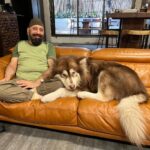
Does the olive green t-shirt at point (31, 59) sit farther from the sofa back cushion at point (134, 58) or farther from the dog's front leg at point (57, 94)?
the sofa back cushion at point (134, 58)

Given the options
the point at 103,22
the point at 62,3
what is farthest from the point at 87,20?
the point at 62,3

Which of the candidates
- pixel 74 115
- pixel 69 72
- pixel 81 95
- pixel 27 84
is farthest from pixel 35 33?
pixel 74 115

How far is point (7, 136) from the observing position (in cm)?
164

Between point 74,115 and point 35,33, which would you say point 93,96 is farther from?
point 35,33

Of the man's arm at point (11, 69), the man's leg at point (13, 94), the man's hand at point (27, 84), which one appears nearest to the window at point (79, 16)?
the man's arm at point (11, 69)

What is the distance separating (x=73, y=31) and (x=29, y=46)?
197 inches

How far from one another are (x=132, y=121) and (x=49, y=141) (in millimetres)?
810

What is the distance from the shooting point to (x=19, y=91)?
1534mm

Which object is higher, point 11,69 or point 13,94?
point 11,69

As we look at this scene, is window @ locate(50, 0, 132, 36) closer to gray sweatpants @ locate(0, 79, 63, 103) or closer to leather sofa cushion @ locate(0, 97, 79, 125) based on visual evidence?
gray sweatpants @ locate(0, 79, 63, 103)

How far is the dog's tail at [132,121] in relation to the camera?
46.6 inches

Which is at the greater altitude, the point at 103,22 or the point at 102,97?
the point at 103,22

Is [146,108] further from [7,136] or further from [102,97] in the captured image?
[7,136]

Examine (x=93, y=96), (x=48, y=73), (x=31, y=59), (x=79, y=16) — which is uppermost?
(x=79, y=16)
